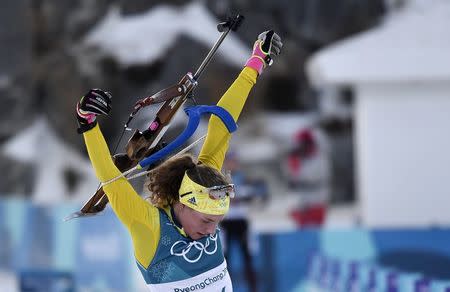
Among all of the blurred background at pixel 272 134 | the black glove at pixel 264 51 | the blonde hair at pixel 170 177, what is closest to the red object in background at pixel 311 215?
the blurred background at pixel 272 134

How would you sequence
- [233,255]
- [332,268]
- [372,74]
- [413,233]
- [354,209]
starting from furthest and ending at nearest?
[354,209] < [372,74] < [233,255] < [413,233] < [332,268]

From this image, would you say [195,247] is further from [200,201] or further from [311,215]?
[311,215]

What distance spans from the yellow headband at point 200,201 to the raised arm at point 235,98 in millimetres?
382

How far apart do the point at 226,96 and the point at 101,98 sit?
0.81 meters

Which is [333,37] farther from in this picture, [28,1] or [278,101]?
[28,1]

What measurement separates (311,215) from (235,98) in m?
9.40

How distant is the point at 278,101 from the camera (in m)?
24.8

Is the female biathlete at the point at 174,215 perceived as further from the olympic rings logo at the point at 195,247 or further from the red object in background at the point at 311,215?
the red object in background at the point at 311,215

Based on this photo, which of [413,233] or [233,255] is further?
[233,255]

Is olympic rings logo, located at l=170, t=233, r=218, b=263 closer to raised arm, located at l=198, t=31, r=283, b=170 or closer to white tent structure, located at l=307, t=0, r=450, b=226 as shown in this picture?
raised arm, located at l=198, t=31, r=283, b=170

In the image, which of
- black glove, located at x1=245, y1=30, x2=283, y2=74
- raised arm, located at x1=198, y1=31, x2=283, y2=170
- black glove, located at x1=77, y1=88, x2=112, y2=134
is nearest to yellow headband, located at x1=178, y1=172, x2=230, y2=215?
raised arm, located at x1=198, y1=31, x2=283, y2=170

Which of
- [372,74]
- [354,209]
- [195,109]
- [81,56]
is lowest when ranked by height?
[354,209]

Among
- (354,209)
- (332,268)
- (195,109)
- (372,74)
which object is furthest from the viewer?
(354,209)

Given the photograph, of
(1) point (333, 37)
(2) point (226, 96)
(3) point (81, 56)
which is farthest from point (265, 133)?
(2) point (226, 96)
